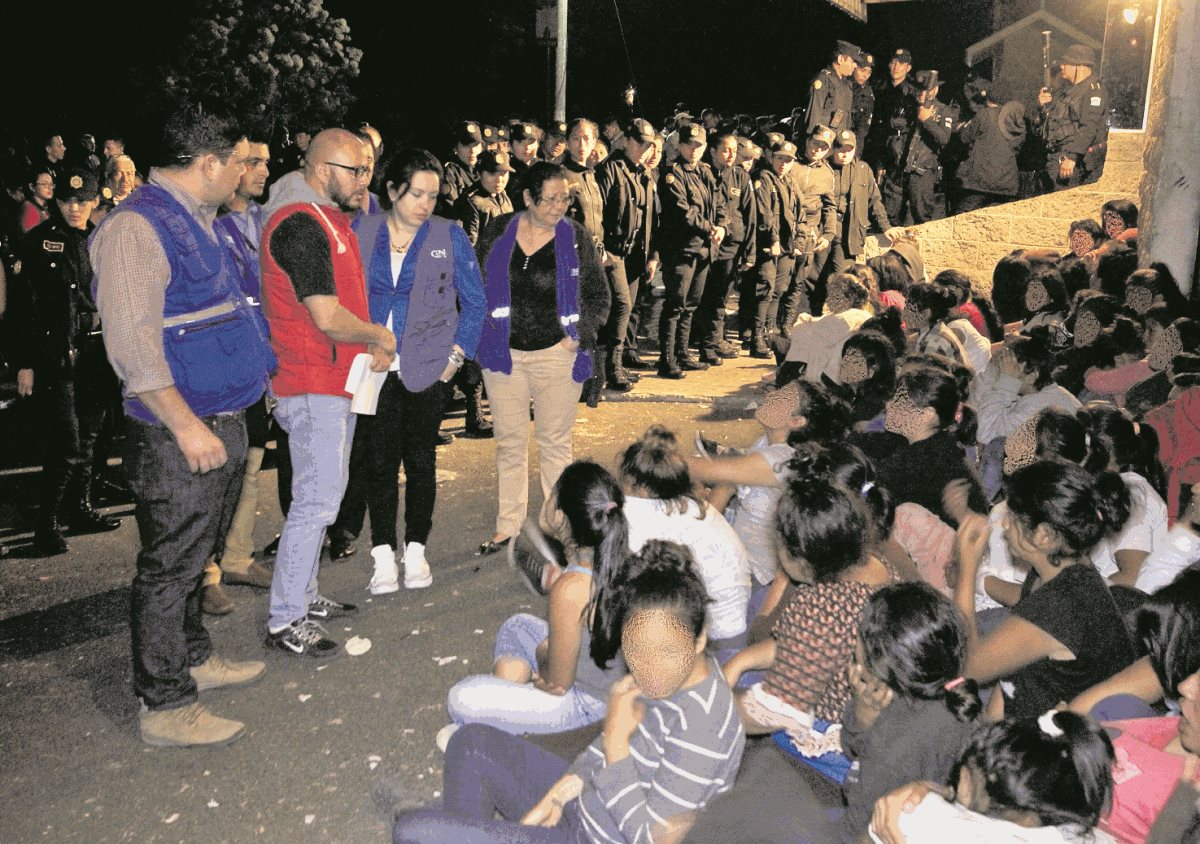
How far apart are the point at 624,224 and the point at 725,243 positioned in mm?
1526

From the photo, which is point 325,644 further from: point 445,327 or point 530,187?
point 530,187

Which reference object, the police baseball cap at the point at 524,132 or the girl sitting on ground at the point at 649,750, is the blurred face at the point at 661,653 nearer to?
the girl sitting on ground at the point at 649,750

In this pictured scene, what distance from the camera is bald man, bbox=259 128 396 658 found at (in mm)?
4551

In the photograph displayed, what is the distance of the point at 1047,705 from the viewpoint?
3242 mm

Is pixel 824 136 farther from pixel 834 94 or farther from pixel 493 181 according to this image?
pixel 493 181

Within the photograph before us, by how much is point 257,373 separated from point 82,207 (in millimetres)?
2970

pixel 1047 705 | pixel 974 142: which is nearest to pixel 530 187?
pixel 1047 705

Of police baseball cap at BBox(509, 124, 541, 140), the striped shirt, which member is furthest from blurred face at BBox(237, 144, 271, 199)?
police baseball cap at BBox(509, 124, 541, 140)

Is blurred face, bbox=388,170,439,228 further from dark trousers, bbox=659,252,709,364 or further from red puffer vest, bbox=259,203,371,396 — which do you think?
dark trousers, bbox=659,252,709,364

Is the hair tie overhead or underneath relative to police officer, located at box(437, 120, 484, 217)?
underneath

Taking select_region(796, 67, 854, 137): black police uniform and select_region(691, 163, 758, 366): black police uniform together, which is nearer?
select_region(691, 163, 758, 366): black police uniform

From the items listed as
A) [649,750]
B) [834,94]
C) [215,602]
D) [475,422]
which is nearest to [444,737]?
[649,750]

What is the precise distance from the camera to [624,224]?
33.5 feet

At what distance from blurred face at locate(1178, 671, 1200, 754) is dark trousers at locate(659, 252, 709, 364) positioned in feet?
26.5
